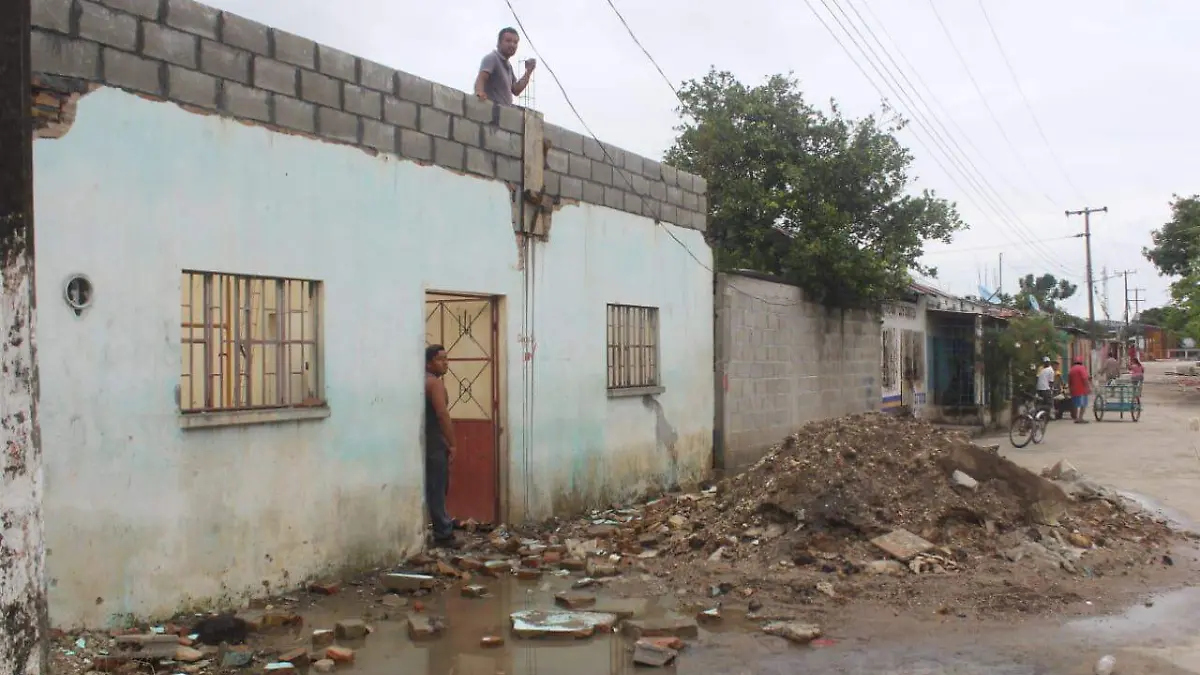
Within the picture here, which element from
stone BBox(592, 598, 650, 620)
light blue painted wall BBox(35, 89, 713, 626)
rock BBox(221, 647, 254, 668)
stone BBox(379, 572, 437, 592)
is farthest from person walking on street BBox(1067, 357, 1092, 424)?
rock BBox(221, 647, 254, 668)

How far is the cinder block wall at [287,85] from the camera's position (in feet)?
19.4

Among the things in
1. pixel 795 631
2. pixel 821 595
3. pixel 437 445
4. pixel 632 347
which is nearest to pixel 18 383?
pixel 795 631

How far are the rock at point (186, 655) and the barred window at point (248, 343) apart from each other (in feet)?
5.07

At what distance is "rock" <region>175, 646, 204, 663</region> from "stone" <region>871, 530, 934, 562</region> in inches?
200

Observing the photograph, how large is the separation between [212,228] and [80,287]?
3.38 ft

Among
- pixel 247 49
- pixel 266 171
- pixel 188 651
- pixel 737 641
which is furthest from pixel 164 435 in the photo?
pixel 737 641

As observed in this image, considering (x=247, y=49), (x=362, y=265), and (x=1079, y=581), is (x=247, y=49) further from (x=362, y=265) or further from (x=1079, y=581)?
(x=1079, y=581)

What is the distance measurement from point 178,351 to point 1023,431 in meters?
15.6

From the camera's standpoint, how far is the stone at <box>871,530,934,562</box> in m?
8.03

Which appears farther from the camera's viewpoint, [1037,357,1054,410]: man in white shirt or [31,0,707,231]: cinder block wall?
[1037,357,1054,410]: man in white shirt

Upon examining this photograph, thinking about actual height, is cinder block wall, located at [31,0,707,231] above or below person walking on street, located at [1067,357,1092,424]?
above

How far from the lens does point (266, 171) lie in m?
7.05

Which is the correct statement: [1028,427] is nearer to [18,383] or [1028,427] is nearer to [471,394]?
[471,394]

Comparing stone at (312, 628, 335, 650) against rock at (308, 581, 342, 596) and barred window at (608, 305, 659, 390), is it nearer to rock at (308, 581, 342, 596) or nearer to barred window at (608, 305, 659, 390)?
rock at (308, 581, 342, 596)
